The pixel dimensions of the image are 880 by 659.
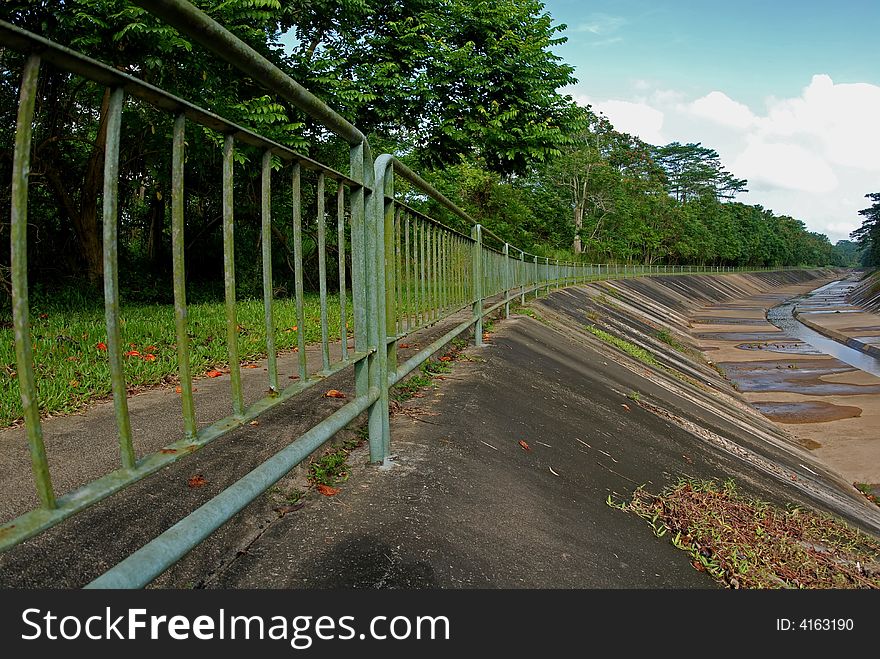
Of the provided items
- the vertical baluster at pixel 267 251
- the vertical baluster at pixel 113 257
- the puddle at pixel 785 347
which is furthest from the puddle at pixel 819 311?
the vertical baluster at pixel 113 257

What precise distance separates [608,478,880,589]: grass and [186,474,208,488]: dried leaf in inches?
73.2

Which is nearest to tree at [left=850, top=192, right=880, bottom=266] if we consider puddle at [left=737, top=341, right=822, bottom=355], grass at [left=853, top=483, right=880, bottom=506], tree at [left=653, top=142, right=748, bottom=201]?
tree at [left=653, top=142, right=748, bottom=201]

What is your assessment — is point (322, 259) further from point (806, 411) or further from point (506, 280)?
point (806, 411)

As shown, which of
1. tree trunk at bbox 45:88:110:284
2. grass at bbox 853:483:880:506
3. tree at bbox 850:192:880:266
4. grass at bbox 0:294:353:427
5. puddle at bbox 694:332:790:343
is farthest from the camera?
tree at bbox 850:192:880:266

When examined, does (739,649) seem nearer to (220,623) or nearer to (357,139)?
(220,623)

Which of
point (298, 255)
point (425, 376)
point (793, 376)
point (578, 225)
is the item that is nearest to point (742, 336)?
point (793, 376)

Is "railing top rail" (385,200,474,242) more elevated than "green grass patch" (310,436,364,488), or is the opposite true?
"railing top rail" (385,200,474,242)

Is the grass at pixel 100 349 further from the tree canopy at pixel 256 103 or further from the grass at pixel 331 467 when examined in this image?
the grass at pixel 331 467

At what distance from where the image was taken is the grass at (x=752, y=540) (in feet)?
9.39

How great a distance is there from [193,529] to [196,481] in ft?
4.40

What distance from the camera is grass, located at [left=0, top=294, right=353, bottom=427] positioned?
4.34m

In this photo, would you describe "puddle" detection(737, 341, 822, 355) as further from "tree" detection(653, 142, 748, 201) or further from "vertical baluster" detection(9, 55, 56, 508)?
"tree" detection(653, 142, 748, 201)

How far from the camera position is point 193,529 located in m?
1.38

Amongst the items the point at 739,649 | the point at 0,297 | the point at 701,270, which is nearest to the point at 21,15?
the point at 0,297
